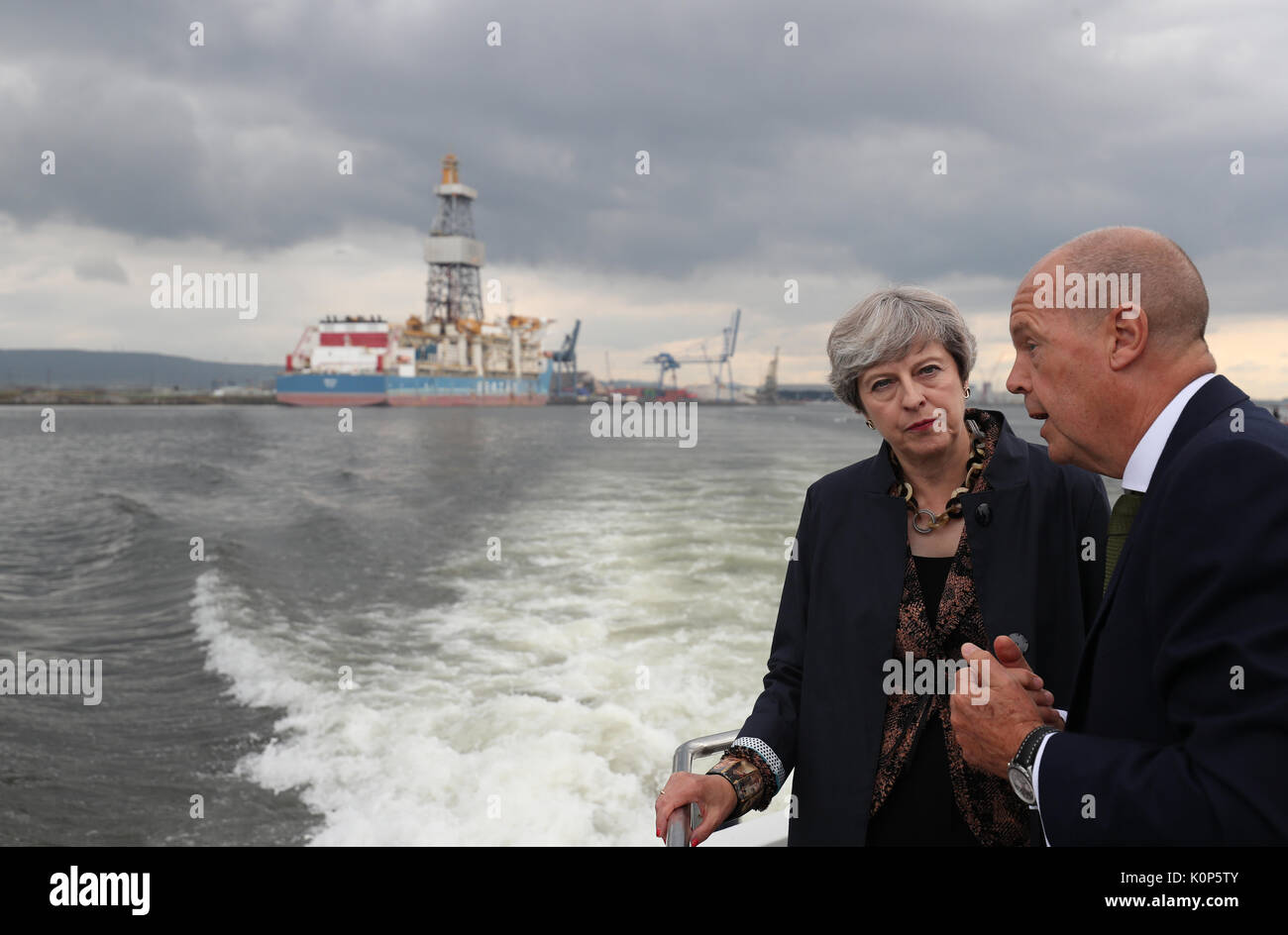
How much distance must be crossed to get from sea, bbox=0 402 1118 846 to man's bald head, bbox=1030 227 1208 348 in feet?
11.5

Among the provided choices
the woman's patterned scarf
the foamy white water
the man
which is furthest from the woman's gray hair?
the foamy white water

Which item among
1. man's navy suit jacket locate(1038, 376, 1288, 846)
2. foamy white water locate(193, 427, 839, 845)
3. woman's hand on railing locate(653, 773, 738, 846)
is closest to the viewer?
man's navy suit jacket locate(1038, 376, 1288, 846)

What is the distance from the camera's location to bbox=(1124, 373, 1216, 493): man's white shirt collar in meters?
0.92

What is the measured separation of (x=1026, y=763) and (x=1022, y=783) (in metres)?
0.03

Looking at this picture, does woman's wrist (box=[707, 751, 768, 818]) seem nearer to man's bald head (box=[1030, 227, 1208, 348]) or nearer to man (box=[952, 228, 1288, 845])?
man (box=[952, 228, 1288, 845])

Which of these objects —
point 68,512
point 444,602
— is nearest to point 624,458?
point 68,512

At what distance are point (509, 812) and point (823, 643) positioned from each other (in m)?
3.02

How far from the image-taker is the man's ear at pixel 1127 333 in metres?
0.94

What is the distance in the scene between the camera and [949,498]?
5.26 feet

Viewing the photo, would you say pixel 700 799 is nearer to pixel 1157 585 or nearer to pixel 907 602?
pixel 907 602

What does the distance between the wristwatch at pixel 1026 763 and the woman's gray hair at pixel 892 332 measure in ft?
2.65

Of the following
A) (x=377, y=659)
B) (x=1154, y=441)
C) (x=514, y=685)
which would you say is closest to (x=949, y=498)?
(x=1154, y=441)

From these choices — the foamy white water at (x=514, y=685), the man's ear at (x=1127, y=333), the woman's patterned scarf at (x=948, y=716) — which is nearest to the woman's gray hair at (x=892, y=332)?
the woman's patterned scarf at (x=948, y=716)
